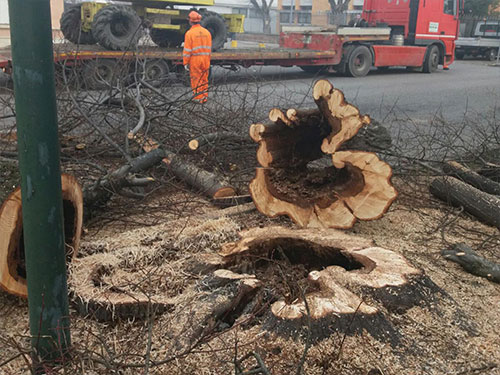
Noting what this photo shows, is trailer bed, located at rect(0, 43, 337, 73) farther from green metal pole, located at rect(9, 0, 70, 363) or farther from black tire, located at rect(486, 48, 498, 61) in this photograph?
black tire, located at rect(486, 48, 498, 61)

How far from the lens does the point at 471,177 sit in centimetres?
514

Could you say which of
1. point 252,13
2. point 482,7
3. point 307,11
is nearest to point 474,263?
point 482,7

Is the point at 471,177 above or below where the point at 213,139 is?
below

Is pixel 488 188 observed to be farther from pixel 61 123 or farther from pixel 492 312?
pixel 61 123

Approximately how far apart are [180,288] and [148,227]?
1.00 metres

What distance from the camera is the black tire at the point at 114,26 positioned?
39.7ft

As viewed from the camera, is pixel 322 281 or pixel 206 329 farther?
pixel 322 281

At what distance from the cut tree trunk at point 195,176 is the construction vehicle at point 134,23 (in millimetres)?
6147

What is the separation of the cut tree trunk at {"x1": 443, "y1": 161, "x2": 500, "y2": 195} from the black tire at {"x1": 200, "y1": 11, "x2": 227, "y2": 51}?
10.5 meters

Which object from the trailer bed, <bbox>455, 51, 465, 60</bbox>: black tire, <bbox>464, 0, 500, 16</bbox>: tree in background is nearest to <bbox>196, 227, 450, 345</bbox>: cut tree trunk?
the trailer bed

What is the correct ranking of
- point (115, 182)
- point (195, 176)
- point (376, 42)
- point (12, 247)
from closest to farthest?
point (12, 247)
point (115, 182)
point (195, 176)
point (376, 42)

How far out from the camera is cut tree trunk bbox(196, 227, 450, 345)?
254 centimetres

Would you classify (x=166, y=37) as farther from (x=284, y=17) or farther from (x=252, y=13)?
(x=284, y=17)

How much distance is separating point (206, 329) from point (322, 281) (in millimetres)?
656
